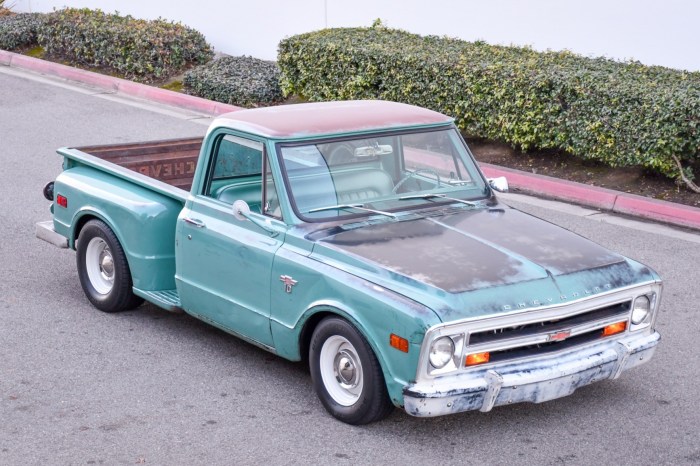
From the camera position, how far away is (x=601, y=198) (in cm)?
1112

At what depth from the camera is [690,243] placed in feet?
32.2

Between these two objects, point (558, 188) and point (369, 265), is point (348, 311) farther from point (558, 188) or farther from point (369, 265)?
point (558, 188)

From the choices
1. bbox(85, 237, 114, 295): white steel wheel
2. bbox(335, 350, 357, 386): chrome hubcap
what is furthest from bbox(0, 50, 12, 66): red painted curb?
bbox(335, 350, 357, 386): chrome hubcap

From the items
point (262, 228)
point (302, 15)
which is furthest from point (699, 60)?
point (262, 228)

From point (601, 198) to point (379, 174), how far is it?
489cm

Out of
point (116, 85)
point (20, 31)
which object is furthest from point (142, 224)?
point (20, 31)

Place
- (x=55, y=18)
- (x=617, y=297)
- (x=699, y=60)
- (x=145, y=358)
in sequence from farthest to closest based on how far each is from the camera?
(x=55, y=18) < (x=699, y=60) < (x=145, y=358) < (x=617, y=297)

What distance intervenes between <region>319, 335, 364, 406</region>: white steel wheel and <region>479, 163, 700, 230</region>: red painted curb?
5.45 m

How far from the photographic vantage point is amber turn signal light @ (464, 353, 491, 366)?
559 cm

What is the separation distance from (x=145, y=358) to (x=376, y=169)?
194cm

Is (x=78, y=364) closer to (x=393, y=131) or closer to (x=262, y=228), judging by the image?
(x=262, y=228)

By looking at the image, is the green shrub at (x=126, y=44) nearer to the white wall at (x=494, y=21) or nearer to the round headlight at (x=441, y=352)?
the white wall at (x=494, y=21)

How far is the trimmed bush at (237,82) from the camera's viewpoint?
51.2 ft

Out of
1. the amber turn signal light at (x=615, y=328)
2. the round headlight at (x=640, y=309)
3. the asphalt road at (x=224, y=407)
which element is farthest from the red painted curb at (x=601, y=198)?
the amber turn signal light at (x=615, y=328)
